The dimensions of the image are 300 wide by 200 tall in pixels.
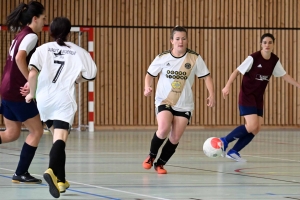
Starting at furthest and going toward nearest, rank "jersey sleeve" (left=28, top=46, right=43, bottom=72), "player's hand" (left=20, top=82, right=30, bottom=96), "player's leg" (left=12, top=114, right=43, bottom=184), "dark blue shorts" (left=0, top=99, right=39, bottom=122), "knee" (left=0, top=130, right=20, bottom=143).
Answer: "knee" (left=0, top=130, right=20, bottom=143) → "player's leg" (left=12, top=114, right=43, bottom=184) → "dark blue shorts" (left=0, top=99, right=39, bottom=122) → "player's hand" (left=20, top=82, right=30, bottom=96) → "jersey sleeve" (left=28, top=46, right=43, bottom=72)

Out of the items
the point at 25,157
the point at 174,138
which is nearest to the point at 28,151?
the point at 25,157

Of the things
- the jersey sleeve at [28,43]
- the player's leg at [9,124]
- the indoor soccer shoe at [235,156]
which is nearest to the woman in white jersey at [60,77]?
the jersey sleeve at [28,43]

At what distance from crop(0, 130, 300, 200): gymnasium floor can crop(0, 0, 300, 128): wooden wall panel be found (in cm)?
468

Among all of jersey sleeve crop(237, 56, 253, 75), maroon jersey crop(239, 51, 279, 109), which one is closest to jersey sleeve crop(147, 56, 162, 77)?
jersey sleeve crop(237, 56, 253, 75)

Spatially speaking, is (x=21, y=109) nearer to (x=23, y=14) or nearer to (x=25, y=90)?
(x=25, y=90)

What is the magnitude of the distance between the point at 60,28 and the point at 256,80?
14.6 ft

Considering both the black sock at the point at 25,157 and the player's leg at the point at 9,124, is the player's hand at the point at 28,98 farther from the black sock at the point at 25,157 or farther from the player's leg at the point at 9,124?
the black sock at the point at 25,157

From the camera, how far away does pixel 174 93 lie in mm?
7688

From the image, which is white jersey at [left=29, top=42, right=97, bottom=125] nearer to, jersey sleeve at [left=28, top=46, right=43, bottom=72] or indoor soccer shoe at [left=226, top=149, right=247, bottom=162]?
jersey sleeve at [left=28, top=46, right=43, bottom=72]

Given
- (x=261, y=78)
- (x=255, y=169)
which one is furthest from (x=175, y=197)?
(x=261, y=78)

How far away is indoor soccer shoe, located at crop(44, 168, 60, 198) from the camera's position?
519cm

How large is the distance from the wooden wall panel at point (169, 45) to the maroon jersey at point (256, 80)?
796cm

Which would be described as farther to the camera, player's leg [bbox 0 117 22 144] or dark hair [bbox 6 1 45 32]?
player's leg [bbox 0 117 22 144]

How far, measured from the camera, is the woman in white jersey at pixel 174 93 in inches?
301
